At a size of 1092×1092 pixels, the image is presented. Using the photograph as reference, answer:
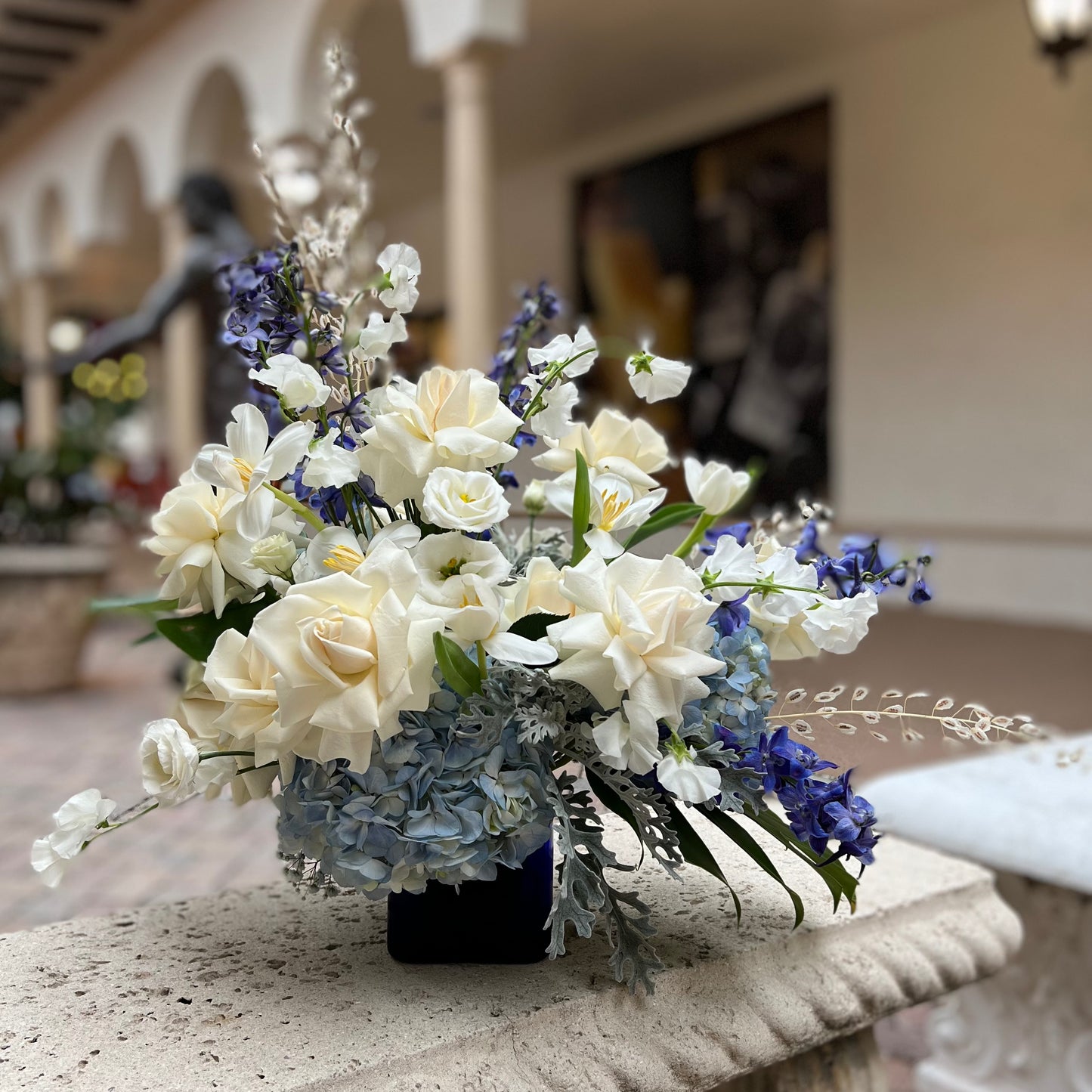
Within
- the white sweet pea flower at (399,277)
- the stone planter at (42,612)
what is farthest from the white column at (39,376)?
the white sweet pea flower at (399,277)

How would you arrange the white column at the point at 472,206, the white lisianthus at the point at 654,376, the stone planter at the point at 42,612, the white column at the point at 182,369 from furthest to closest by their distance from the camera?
the white column at the point at 182,369 → the white column at the point at 472,206 → the stone planter at the point at 42,612 → the white lisianthus at the point at 654,376

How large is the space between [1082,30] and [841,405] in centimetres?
465

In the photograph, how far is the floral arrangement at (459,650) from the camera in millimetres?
909

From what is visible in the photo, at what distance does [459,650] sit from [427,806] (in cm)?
13

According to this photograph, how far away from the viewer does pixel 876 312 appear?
33.5 feet

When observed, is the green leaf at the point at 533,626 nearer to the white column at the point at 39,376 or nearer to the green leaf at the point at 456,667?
the green leaf at the point at 456,667

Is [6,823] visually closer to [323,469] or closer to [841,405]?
[323,469]

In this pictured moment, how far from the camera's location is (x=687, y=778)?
0.90 metres

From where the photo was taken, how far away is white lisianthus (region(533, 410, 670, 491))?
110cm

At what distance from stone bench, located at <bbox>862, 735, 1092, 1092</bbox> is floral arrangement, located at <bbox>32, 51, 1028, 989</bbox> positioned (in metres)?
0.88

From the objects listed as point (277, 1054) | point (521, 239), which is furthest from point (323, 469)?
point (521, 239)

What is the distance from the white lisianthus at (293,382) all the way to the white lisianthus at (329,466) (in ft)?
0.12

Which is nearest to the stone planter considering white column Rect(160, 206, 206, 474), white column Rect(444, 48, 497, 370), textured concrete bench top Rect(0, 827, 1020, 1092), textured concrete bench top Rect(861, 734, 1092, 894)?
white column Rect(444, 48, 497, 370)

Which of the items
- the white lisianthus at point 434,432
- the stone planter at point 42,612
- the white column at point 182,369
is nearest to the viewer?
the white lisianthus at point 434,432
